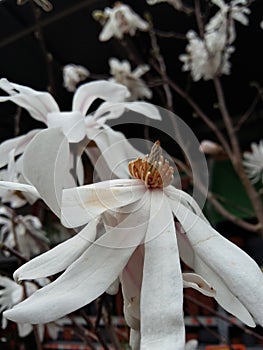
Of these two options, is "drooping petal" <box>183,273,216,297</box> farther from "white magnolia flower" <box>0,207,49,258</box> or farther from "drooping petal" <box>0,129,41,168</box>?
"white magnolia flower" <box>0,207,49,258</box>

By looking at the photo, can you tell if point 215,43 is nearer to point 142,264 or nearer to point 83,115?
point 83,115

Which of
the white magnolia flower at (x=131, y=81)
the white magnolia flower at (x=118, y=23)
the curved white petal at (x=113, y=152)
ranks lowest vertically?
the curved white petal at (x=113, y=152)

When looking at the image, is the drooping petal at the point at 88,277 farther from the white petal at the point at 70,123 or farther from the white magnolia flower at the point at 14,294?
the white magnolia flower at the point at 14,294

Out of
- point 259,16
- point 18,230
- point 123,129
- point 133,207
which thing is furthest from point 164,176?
point 123,129

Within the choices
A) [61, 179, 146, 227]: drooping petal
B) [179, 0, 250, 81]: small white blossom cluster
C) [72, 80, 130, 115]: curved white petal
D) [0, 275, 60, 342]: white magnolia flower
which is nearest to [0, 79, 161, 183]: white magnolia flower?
[72, 80, 130, 115]: curved white petal

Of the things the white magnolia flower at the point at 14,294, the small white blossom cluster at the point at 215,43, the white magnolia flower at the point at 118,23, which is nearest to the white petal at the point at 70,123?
the white magnolia flower at the point at 14,294

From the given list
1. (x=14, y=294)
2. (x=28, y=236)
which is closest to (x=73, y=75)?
(x=28, y=236)
